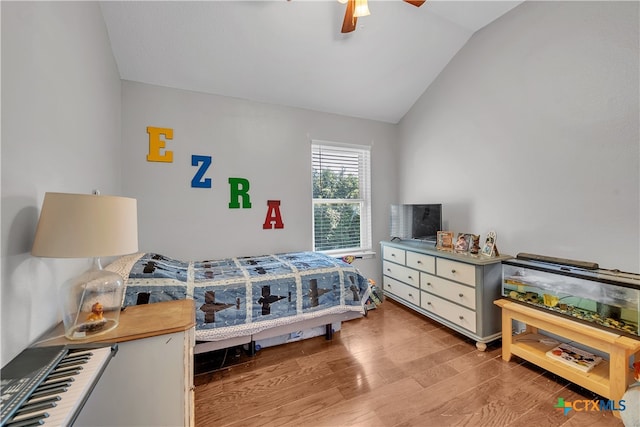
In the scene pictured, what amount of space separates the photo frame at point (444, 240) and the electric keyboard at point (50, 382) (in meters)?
2.67

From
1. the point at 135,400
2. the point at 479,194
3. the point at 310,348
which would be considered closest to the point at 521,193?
the point at 479,194

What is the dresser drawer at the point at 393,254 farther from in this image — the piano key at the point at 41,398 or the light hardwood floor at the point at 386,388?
the piano key at the point at 41,398

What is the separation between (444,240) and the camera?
2.66 m

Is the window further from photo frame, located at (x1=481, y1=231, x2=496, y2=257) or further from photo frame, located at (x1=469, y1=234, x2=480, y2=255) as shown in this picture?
photo frame, located at (x1=481, y1=231, x2=496, y2=257)

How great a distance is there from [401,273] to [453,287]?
0.71 m

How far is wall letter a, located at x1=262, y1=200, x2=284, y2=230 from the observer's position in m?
2.97

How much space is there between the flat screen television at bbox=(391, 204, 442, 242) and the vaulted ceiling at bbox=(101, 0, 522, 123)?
1498 millimetres

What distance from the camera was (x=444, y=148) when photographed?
2.99m

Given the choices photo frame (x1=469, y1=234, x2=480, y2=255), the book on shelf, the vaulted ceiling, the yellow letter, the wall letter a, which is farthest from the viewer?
the wall letter a

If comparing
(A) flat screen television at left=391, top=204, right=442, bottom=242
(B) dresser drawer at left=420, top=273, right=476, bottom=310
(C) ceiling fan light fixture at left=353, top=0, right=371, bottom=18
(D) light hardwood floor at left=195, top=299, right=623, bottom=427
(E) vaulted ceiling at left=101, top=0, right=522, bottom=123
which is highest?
(E) vaulted ceiling at left=101, top=0, right=522, bottom=123

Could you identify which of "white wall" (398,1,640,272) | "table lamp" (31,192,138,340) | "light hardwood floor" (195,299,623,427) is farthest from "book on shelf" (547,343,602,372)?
"table lamp" (31,192,138,340)

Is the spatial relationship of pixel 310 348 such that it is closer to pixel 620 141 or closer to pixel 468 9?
pixel 620 141

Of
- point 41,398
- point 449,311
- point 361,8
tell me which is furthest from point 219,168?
point 449,311

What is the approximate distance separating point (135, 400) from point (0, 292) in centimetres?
69
